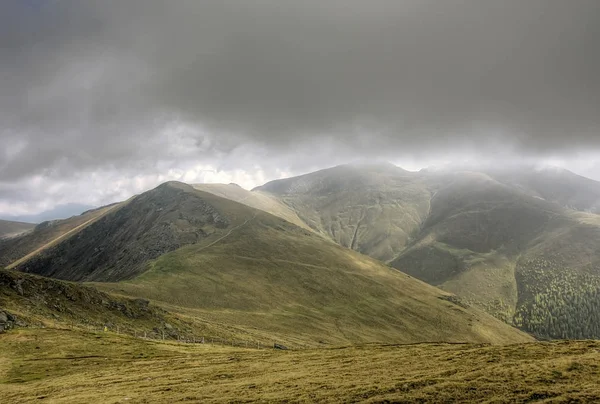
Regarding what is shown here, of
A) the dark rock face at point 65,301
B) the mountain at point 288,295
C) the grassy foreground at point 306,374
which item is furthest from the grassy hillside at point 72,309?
the mountain at point 288,295

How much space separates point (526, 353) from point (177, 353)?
42.1 m

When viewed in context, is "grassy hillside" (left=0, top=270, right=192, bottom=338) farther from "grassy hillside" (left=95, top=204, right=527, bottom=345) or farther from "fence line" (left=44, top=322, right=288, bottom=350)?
"grassy hillside" (left=95, top=204, right=527, bottom=345)

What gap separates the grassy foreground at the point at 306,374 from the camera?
25375 millimetres

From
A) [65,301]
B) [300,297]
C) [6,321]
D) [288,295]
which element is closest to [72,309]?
[65,301]

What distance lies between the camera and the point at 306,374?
34500 millimetres

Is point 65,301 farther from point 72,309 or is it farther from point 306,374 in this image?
point 306,374

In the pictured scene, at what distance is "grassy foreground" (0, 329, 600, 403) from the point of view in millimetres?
25375

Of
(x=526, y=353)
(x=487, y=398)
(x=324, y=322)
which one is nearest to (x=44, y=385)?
(x=487, y=398)

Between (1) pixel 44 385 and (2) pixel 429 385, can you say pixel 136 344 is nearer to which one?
(1) pixel 44 385

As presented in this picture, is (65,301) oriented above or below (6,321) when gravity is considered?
below

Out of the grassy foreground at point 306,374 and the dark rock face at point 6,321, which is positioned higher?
the dark rock face at point 6,321

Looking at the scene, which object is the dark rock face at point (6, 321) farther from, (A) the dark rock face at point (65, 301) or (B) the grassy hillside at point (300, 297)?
(B) the grassy hillside at point (300, 297)

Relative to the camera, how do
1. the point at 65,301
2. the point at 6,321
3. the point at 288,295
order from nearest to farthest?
the point at 6,321, the point at 65,301, the point at 288,295

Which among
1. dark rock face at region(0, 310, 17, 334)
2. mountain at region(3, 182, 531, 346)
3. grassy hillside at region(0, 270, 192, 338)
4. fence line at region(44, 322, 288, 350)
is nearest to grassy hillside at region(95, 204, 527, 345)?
mountain at region(3, 182, 531, 346)
